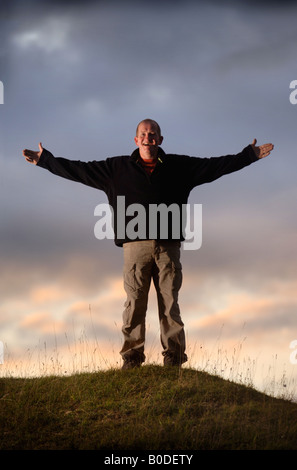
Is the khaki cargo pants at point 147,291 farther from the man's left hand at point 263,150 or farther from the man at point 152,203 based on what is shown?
the man's left hand at point 263,150

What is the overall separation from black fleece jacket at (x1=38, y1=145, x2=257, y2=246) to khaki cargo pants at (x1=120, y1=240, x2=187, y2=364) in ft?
0.99

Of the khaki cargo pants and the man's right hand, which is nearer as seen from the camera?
the khaki cargo pants

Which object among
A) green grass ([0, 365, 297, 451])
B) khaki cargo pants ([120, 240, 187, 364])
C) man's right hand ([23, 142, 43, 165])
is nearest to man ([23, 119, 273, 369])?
khaki cargo pants ([120, 240, 187, 364])

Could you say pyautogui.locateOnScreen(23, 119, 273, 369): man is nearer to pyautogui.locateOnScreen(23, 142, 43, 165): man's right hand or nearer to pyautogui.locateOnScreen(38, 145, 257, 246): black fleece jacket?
pyautogui.locateOnScreen(38, 145, 257, 246): black fleece jacket

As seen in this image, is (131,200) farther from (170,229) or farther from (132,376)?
(132,376)

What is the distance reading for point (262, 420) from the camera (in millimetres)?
7555

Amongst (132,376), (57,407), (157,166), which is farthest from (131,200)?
(57,407)

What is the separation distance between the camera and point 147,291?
29.6ft

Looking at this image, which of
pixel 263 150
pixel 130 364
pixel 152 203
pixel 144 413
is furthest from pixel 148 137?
pixel 144 413

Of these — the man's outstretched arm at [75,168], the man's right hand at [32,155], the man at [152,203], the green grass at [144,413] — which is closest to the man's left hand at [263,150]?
the man at [152,203]

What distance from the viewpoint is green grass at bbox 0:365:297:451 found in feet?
22.7

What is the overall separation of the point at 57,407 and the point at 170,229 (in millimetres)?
3359

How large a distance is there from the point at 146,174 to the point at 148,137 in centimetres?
63

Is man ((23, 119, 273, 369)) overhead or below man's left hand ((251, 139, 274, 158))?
below
